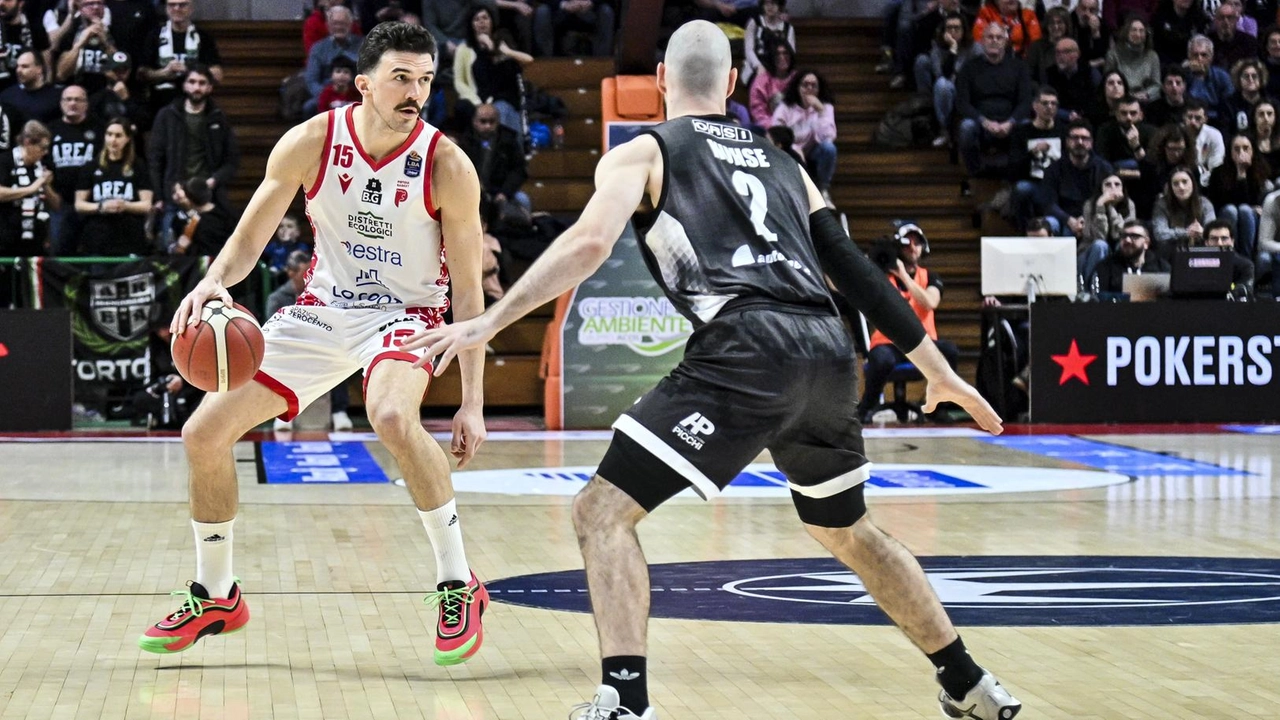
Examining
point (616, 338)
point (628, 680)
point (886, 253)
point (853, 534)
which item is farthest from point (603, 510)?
point (886, 253)

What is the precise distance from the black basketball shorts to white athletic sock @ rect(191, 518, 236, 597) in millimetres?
1682

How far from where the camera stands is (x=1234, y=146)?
1564 centimetres

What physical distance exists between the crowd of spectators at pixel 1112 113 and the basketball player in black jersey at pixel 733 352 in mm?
10395

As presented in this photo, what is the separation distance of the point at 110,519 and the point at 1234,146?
1147 cm

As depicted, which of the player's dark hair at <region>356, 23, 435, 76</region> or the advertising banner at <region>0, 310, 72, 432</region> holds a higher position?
the player's dark hair at <region>356, 23, 435, 76</region>

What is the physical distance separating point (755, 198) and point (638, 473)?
0.74 meters

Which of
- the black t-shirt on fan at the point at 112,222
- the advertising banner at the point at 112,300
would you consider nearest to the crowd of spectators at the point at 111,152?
the black t-shirt on fan at the point at 112,222

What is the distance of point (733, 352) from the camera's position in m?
3.87

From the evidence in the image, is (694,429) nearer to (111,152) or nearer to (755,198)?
(755,198)

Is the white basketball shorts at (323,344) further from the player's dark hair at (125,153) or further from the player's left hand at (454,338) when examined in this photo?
the player's dark hair at (125,153)

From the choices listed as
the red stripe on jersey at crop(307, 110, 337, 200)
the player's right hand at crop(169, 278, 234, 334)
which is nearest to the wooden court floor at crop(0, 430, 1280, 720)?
the player's right hand at crop(169, 278, 234, 334)

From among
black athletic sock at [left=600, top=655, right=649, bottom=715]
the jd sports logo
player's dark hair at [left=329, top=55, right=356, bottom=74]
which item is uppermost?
player's dark hair at [left=329, top=55, right=356, bottom=74]

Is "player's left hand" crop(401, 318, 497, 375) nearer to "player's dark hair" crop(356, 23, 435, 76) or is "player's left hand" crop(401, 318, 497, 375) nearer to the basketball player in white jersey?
the basketball player in white jersey

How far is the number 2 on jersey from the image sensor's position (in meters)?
3.97
